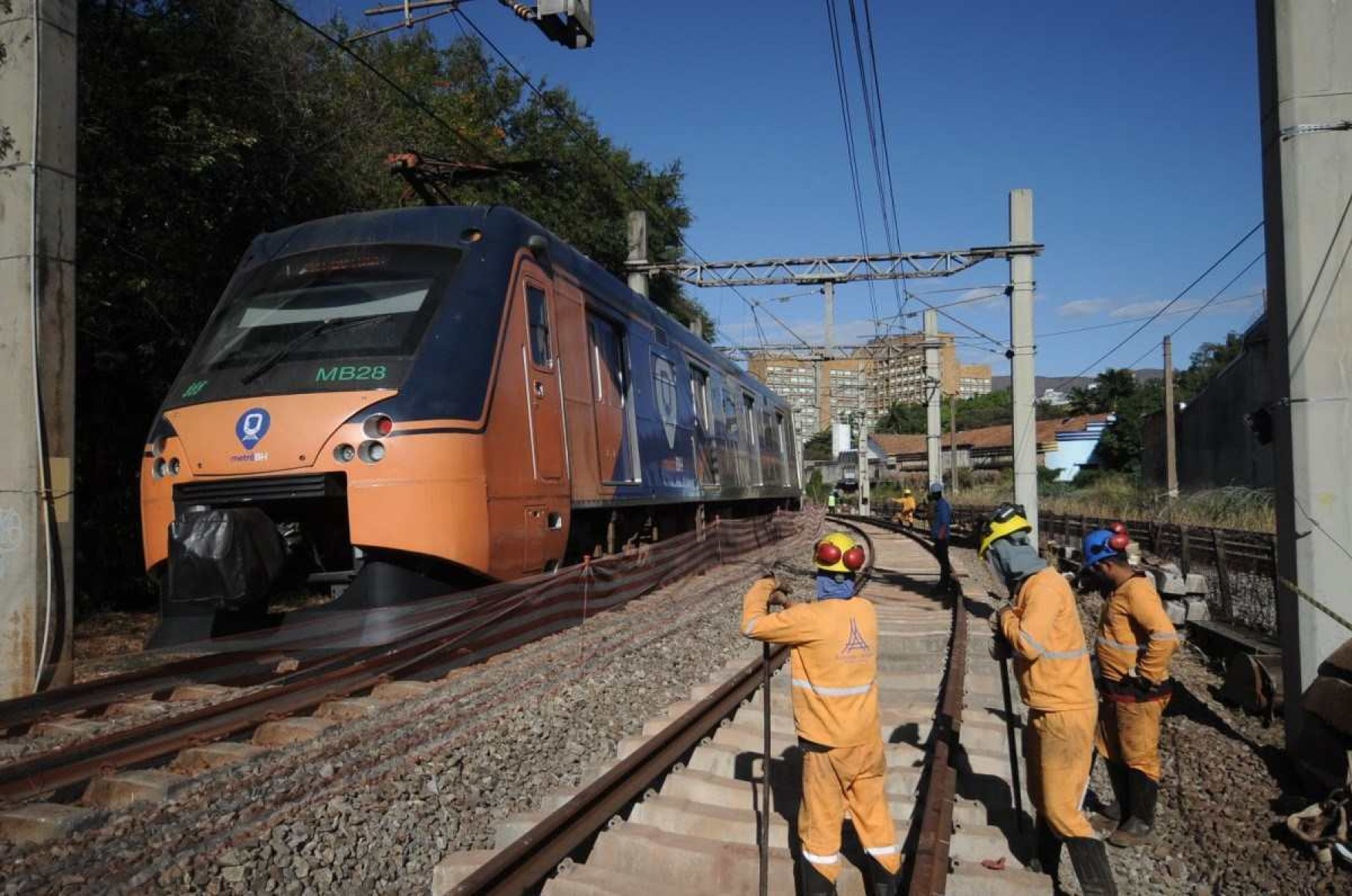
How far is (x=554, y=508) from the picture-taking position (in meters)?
8.30

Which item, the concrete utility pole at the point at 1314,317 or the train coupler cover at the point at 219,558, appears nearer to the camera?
the concrete utility pole at the point at 1314,317

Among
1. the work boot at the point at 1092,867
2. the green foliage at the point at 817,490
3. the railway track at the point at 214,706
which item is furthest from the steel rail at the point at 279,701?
the green foliage at the point at 817,490

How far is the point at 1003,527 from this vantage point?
4715 millimetres

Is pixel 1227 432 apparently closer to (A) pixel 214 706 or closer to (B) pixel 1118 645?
(B) pixel 1118 645

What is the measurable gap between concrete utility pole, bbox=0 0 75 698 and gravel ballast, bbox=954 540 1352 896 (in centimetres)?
694

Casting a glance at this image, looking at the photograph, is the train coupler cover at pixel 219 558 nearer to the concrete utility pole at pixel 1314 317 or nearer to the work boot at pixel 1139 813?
the work boot at pixel 1139 813

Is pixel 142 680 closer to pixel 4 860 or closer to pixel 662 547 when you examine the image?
pixel 4 860

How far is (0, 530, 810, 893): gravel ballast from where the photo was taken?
13.2ft

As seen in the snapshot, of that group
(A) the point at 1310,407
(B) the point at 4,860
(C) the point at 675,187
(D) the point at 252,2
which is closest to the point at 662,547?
(A) the point at 1310,407

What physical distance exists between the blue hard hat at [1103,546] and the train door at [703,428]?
27.6 ft

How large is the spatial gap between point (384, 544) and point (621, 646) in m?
2.77

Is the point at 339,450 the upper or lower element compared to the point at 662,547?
upper

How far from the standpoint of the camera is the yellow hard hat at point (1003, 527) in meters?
4.68

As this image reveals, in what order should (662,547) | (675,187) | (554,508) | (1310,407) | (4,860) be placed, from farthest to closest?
1. (675,187)
2. (662,547)
3. (554,508)
4. (1310,407)
5. (4,860)
